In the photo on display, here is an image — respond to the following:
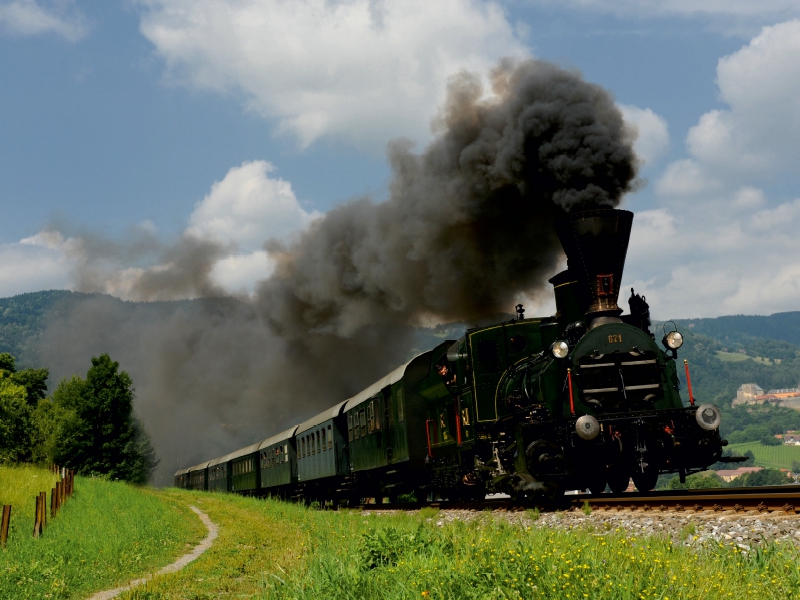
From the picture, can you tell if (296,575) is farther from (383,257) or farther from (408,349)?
(408,349)

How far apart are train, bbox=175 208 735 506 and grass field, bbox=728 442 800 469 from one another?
76043 mm

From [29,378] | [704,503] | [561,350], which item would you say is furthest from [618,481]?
[29,378]

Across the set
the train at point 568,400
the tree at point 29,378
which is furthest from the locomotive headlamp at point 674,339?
the tree at point 29,378

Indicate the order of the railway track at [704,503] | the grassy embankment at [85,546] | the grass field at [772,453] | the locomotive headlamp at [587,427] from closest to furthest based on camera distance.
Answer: the railway track at [704,503]
the grassy embankment at [85,546]
the locomotive headlamp at [587,427]
the grass field at [772,453]

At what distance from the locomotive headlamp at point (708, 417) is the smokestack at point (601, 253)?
5.94 feet

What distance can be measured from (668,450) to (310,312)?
22.9 meters

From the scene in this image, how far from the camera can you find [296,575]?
6.85 metres

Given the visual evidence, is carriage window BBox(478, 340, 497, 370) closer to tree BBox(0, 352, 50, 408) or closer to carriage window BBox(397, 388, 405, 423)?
carriage window BBox(397, 388, 405, 423)

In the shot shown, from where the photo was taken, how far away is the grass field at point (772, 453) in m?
86.4

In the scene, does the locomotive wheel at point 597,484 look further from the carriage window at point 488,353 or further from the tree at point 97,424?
the tree at point 97,424

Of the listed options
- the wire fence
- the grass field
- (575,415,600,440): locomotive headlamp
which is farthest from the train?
the grass field

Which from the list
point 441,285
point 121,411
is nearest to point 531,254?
point 441,285

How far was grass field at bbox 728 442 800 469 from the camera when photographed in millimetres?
86375

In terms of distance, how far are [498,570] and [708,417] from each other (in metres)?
6.52
